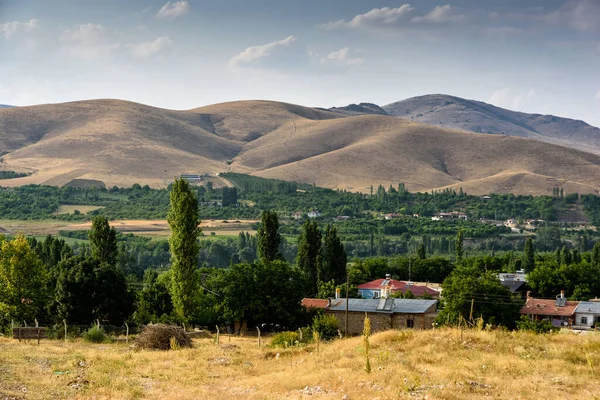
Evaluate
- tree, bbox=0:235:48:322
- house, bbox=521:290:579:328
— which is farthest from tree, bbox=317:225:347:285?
tree, bbox=0:235:48:322

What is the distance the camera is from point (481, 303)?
167 feet

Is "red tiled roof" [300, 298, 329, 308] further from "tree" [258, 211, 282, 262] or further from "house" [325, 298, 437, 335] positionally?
"tree" [258, 211, 282, 262]

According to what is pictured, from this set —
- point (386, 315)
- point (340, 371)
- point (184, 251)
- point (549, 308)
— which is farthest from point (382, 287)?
point (340, 371)

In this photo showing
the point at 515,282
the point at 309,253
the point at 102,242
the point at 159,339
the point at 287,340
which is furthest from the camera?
the point at 515,282

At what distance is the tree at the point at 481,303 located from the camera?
49.1 m

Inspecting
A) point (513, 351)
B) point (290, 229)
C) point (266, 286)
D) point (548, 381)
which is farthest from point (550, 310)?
point (290, 229)

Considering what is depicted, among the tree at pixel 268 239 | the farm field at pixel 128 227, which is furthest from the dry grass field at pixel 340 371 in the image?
the farm field at pixel 128 227

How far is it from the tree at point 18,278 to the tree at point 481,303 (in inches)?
952

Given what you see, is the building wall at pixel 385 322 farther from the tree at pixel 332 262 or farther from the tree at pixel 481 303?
the tree at pixel 332 262

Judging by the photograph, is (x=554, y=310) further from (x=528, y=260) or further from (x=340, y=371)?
(x=340, y=371)

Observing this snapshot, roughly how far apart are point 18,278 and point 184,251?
959cm

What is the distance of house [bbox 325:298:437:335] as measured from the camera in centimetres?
4588

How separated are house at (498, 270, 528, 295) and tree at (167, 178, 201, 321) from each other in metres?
37.2

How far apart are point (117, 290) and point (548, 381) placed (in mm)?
31423
